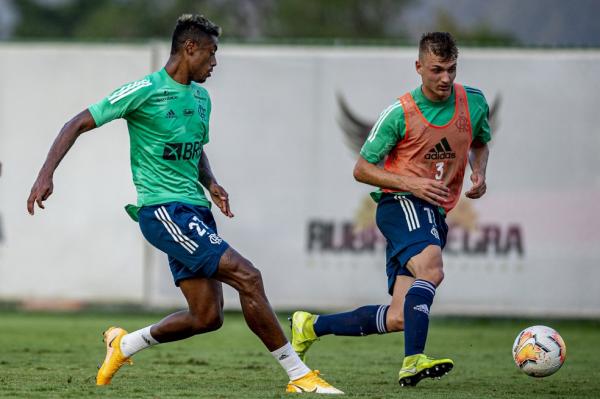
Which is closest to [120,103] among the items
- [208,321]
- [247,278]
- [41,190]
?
[41,190]

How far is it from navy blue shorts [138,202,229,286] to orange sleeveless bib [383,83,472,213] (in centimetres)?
150

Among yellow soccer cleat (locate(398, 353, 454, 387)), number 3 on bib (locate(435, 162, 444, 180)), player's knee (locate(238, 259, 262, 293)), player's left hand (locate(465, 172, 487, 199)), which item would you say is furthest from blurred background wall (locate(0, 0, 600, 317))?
player's knee (locate(238, 259, 262, 293))

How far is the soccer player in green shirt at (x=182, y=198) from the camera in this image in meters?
7.89

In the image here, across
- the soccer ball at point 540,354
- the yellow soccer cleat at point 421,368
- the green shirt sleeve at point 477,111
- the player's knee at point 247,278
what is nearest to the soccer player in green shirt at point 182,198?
the player's knee at point 247,278

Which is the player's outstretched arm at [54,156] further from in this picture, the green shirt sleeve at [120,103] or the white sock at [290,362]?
the white sock at [290,362]

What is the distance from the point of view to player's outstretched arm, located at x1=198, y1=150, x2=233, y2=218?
27.6ft

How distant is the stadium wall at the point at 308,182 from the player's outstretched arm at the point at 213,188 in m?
6.69

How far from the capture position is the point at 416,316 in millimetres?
8227

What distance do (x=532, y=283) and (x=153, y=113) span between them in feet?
26.8

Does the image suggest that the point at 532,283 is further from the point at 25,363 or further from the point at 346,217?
the point at 25,363

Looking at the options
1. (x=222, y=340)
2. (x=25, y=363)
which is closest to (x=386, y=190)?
→ (x=25, y=363)

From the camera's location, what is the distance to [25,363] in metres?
9.91

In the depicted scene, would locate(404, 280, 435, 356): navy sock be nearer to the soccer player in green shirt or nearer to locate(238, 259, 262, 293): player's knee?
the soccer player in green shirt

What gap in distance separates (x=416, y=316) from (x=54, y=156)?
8.38 feet
